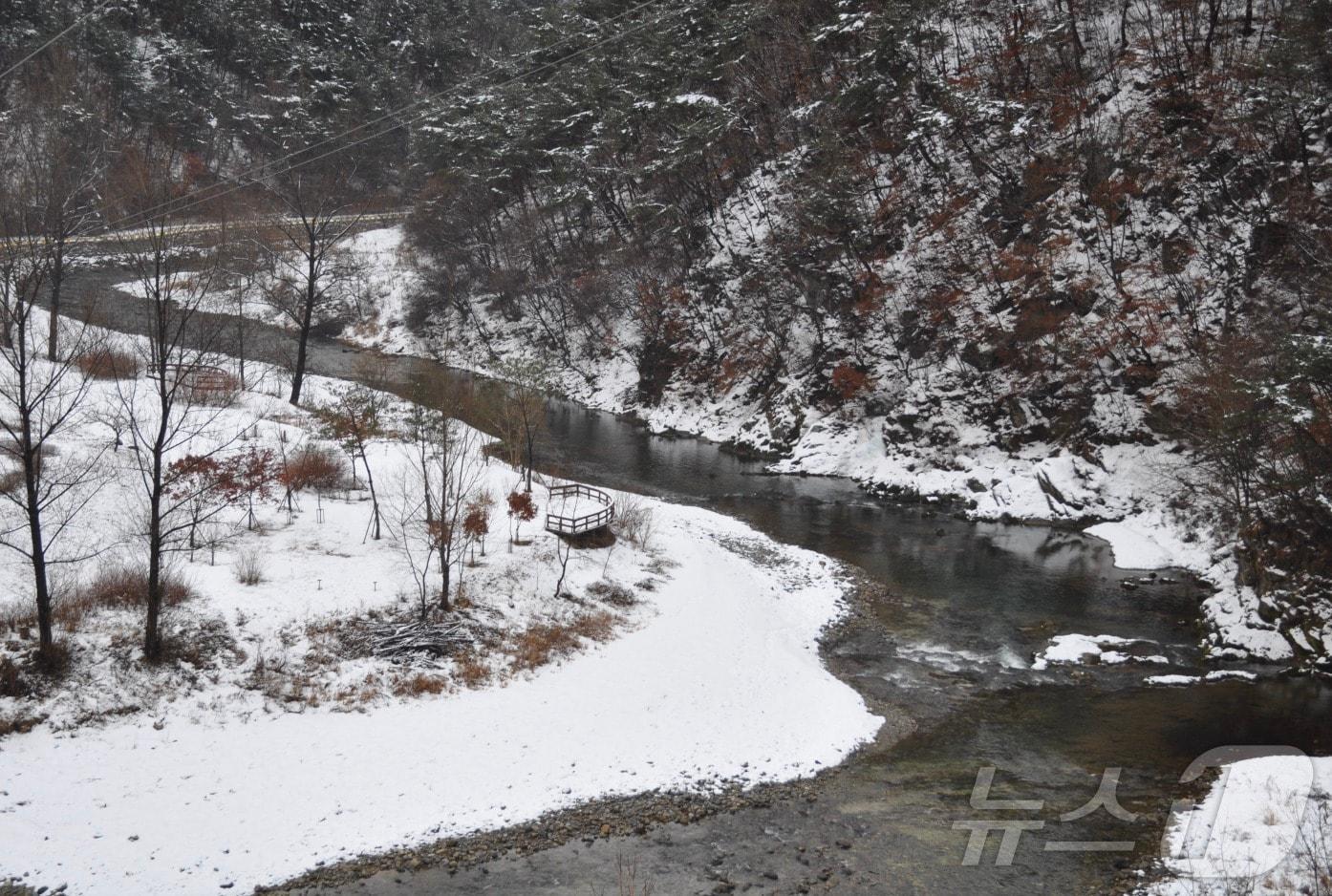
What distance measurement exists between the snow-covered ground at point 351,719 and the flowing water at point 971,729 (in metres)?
1.44

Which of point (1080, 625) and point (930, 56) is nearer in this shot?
point (1080, 625)

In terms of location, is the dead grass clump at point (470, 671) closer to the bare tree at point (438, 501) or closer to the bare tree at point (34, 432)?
the bare tree at point (438, 501)

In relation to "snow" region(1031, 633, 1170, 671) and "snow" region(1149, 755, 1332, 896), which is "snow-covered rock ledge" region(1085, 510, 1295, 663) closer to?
"snow" region(1031, 633, 1170, 671)

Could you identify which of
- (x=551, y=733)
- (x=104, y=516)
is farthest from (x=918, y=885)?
(x=104, y=516)

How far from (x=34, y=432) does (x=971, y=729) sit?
73.3ft

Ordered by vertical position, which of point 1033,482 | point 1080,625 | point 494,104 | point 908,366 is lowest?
point 1080,625

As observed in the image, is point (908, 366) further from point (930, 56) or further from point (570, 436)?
point (930, 56)

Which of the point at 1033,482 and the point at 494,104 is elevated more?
the point at 494,104

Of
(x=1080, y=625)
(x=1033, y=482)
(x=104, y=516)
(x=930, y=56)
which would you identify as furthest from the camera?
(x=930, y=56)

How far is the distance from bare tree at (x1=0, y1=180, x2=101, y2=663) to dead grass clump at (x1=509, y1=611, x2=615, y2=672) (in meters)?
8.76

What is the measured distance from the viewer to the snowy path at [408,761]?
33.0 feet

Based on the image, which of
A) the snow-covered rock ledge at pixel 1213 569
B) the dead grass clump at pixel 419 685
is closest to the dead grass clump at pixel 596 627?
the dead grass clump at pixel 419 685

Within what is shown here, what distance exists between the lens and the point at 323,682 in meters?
14.3

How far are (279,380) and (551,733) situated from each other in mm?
32383
